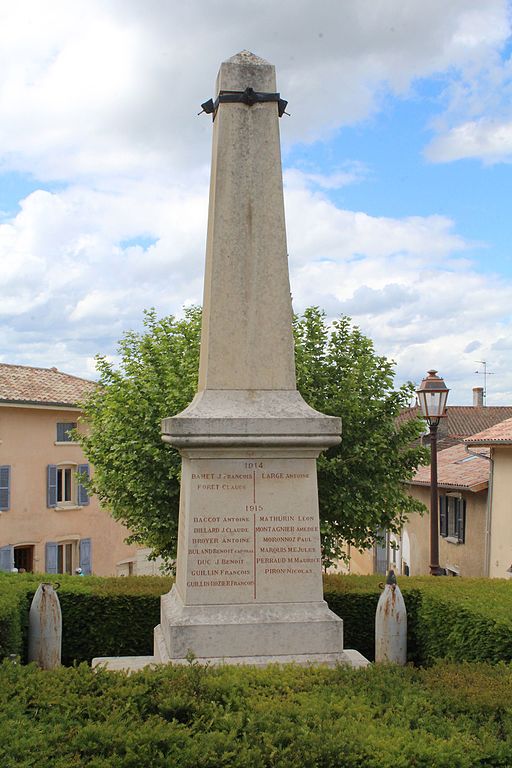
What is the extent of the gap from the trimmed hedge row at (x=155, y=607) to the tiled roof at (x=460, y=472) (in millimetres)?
16433

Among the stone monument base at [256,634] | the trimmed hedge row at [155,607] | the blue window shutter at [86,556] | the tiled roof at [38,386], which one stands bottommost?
the blue window shutter at [86,556]

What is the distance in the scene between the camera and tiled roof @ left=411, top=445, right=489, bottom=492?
2691cm


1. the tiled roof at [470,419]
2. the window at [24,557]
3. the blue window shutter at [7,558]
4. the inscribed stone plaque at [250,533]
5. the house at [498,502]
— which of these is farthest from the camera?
the tiled roof at [470,419]

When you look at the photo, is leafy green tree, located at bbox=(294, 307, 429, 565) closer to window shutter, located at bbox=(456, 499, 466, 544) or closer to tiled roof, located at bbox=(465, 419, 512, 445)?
tiled roof, located at bbox=(465, 419, 512, 445)

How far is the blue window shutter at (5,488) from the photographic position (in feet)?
97.6

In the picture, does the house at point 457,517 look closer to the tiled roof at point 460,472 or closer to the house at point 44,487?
the tiled roof at point 460,472

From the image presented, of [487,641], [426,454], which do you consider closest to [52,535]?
[426,454]

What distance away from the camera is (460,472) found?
2941 centimetres

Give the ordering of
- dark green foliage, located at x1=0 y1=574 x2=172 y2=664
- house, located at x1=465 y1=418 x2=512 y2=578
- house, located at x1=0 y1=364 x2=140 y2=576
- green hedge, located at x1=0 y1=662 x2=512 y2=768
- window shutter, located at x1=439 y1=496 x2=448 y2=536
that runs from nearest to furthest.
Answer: green hedge, located at x1=0 y1=662 x2=512 y2=768 → dark green foliage, located at x1=0 y1=574 x2=172 y2=664 → house, located at x1=465 y1=418 x2=512 y2=578 → house, located at x1=0 y1=364 x2=140 y2=576 → window shutter, located at x1=439 y1=496 x2=448 y2=536

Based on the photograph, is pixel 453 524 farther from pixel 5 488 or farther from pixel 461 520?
pixel 5 488

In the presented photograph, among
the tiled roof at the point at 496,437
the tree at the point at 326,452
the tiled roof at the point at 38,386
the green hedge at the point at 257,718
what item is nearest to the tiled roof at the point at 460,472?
the tiled roof at the point at 496,437

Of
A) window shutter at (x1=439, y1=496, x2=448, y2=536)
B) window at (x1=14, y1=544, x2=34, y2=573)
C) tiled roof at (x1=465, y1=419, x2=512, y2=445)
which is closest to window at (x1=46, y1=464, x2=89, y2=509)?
window at (x1=14, y1=544, x2=34, y2=573)

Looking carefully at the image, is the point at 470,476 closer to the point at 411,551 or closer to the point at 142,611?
the point at 411,551

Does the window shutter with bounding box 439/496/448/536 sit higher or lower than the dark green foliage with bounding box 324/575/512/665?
lower
